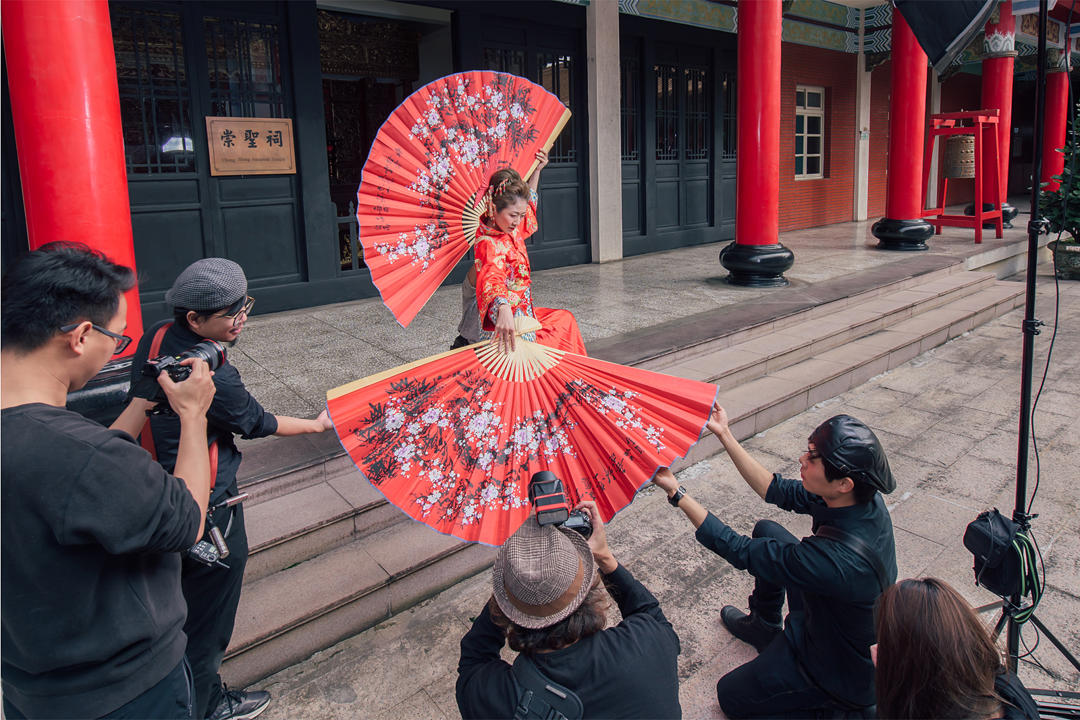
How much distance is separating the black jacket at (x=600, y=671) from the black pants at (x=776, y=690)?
2.36ft

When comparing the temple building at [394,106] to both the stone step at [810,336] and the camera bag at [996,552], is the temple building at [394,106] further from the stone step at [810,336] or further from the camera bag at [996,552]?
the camera bag at [996,552]

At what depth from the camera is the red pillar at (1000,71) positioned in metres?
11.2

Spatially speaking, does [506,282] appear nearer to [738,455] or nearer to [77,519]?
[738,455]

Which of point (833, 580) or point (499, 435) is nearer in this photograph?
point (833, 580)

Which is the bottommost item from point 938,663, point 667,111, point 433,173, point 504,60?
point 938,663

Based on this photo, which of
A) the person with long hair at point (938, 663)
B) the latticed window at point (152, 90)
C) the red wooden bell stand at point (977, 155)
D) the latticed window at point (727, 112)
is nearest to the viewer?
the person with long hair at point (938, 663)

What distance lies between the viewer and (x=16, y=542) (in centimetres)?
128

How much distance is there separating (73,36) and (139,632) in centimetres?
264

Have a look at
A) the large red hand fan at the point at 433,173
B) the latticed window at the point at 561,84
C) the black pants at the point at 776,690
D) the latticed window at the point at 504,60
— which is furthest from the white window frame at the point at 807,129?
the black pants at the point at 776,690

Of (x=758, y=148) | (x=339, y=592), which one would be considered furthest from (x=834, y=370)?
(x=339, y=592)

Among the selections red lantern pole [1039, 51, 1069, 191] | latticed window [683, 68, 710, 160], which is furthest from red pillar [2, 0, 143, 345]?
red lantern pole [1039, 51, 1069, 191]

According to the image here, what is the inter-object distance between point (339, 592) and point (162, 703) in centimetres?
129

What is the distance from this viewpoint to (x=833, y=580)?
1972 mm

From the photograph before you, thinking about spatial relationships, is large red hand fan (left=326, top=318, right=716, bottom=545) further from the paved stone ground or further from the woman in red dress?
the paved stone ground
